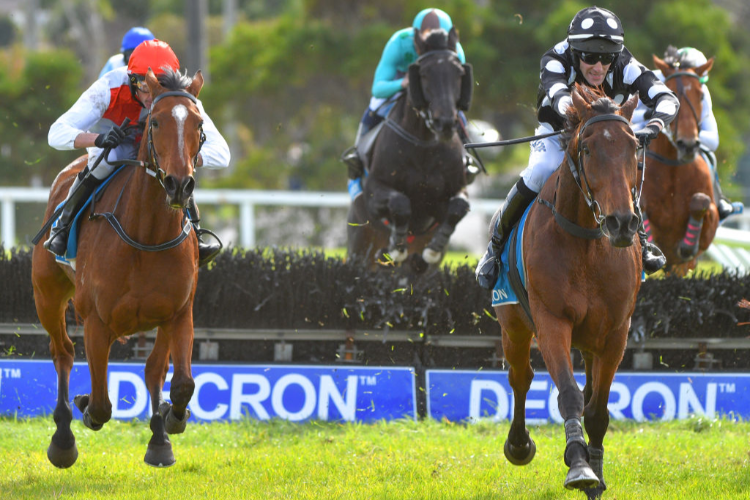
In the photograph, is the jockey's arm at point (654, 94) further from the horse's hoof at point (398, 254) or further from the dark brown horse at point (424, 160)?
the horse's hoof at point (398, 254)

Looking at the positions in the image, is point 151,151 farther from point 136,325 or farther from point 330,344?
point 330,344

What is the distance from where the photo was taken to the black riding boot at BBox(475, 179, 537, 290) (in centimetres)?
530

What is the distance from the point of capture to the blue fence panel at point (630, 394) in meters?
6.75

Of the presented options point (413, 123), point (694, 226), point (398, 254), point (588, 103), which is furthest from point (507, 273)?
point (694, 226)

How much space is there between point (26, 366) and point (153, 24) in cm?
2651

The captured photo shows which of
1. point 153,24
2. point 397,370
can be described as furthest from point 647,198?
point 153,24

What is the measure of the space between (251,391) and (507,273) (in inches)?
86.6

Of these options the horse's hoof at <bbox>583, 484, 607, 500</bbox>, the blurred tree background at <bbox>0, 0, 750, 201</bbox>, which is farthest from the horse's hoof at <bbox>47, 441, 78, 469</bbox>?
the blurred tree background at <bbox>0, 0, 750, 201</bbox>

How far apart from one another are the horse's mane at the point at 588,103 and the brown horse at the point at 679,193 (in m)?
3.70

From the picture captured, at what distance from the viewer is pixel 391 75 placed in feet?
29.5

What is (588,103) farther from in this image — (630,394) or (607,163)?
(630,394)

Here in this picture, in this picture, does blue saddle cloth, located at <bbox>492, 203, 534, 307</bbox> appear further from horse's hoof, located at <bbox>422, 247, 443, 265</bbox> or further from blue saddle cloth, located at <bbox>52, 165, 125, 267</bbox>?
horse's hoof, located at <bbox>422, 247, 443, 265</bbox>

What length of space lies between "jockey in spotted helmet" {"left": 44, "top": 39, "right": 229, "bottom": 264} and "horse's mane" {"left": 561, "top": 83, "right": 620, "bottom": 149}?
1817 millimetres

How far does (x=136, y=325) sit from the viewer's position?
203 inches
